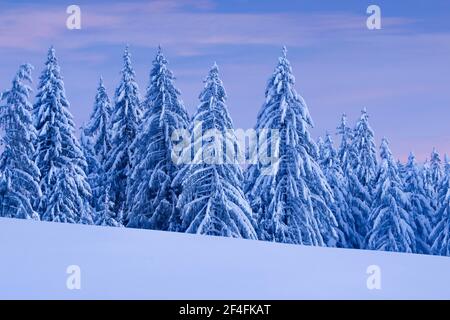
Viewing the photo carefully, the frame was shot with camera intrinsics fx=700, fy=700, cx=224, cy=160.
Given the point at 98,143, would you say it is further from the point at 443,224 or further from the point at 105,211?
the point at 443,224

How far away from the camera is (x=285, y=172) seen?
1101 inches

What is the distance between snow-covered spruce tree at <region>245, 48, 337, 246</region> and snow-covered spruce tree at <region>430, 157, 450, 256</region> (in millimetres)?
8748

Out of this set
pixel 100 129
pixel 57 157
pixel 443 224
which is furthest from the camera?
pixel 443 224

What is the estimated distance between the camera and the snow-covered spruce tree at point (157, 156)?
28.1 meters

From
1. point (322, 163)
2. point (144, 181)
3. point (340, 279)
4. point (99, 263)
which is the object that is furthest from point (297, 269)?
point (322, 163)

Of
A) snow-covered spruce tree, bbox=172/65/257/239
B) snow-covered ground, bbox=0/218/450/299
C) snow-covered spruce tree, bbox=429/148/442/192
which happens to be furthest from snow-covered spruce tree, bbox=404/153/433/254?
snow-covered ground, bbox=0/218/450/299

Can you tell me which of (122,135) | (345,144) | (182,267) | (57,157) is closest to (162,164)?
(122,135)

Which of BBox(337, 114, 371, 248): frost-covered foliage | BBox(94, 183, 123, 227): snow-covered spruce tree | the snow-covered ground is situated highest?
BBox(337, 114, 371, 248): frost-covered foliage

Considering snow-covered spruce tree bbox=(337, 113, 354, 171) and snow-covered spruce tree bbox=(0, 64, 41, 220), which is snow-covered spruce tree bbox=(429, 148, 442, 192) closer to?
snow-covered spruce tree bbox=(337, 113, 354, 171)

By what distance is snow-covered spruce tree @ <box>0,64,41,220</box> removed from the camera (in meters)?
27.5

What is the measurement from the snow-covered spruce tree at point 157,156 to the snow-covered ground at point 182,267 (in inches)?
533

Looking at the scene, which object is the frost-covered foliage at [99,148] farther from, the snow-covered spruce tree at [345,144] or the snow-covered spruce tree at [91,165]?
the snow-covered spruce tree at [345,144]

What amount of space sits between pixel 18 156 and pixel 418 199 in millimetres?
23835

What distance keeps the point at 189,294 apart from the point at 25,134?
20603mm
